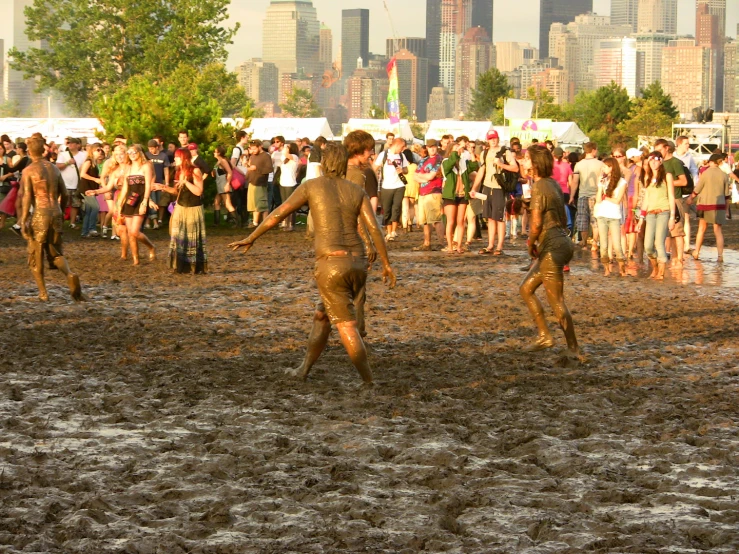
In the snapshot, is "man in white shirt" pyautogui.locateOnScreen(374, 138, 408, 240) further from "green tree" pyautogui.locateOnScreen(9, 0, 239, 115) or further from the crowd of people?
"green tree" pyautogui.locateOnScreen(9, 0, 239, 115)

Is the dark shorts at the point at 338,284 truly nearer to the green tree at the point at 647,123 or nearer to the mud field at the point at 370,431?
the mud field at the point at 370,431

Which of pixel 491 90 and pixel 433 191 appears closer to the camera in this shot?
pixel 433 191

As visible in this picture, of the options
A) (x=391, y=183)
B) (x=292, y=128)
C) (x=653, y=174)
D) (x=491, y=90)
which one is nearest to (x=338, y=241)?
(x=653, y=174)

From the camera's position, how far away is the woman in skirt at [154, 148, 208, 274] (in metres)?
16.3

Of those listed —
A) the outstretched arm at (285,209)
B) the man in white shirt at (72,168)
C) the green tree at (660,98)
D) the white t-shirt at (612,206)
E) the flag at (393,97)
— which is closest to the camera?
the outstretched arm at (285,209)

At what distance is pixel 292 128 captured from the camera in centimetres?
5581

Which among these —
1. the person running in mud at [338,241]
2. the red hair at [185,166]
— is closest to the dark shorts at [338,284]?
the person running in mud at [338,241]

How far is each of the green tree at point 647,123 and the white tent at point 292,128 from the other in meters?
62.9

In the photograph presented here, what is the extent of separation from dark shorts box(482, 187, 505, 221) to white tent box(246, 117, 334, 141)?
34.1 meters

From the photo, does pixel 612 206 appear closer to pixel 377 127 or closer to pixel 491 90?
pixel 377 127

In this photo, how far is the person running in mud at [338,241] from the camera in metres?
8.89

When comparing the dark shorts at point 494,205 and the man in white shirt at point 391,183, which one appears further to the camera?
the man in white shirt at point 391,183

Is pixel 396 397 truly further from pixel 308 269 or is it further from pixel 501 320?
pixel 308 269

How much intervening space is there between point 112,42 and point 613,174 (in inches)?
4069
